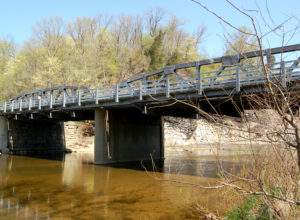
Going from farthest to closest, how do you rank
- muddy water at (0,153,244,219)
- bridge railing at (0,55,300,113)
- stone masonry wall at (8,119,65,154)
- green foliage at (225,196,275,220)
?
1. stone masonry wall at (8,119,65,154)
2. bridge railing at (0,55,300,113)
3. muddy water at (0,153,244,219)
4. green foliage at (225,196,275,220)

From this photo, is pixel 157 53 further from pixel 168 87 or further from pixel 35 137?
pixel 168 87

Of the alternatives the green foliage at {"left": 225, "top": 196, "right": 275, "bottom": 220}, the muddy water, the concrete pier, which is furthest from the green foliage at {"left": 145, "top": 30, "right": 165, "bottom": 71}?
the green foliage at {"left": 225, "top": 196, "right": 275, "bottom": 220}

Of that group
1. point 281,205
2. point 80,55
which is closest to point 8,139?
point 80,55

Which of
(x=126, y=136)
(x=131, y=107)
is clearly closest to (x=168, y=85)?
(x=131, y=107)

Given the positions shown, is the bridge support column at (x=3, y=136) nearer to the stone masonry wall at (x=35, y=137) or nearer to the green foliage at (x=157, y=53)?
the stone masonry wall at (x=35, y=137)

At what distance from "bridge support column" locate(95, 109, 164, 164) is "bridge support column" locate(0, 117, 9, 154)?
58.4 ft

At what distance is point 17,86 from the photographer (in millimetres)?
46906

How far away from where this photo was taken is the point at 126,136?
2423cm

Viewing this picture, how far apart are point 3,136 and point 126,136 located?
62.9 feet

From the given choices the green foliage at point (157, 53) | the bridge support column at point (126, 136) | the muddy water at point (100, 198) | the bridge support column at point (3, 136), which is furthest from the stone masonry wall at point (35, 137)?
the muddy water at point (100, 198)

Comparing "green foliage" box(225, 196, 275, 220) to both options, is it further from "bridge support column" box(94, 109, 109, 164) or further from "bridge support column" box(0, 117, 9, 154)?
"bridge support column" box(0, 117, 9, 154)

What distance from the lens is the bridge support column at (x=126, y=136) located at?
2253cm

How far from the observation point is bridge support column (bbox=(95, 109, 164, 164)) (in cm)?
2253

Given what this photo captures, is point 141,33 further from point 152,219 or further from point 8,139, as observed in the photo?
point 152,219
